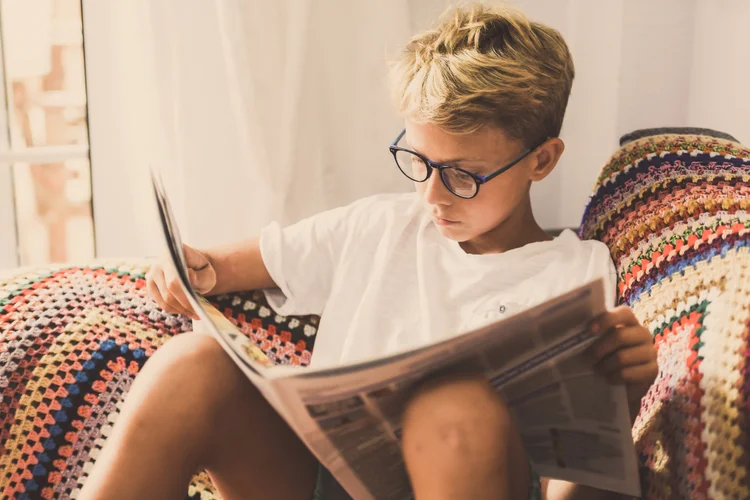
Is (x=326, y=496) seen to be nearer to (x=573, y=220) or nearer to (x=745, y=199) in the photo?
(x=745, y=199)

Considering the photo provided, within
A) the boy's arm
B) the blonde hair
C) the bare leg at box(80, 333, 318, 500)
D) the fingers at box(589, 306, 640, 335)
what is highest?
the blonde hair

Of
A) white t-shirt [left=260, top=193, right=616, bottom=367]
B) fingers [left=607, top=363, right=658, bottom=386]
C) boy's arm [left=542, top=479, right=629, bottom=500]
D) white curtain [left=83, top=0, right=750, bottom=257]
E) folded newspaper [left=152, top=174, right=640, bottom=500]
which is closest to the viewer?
folded newspaper [left=152, top=174, right=640, bottom=500]

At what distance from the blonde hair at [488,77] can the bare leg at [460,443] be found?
326mm

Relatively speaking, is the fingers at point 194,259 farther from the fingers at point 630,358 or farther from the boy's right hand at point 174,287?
the fingers at point 630,358

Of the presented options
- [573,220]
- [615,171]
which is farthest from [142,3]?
[573,220]

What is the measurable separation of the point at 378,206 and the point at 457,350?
45 cm

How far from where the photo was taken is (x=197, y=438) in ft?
2.57

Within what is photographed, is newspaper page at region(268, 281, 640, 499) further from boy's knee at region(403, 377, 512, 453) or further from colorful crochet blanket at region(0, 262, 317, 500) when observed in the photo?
colorful crochet blanket at region(0, 262, 317, 500)

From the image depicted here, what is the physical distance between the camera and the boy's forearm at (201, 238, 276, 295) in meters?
0.98

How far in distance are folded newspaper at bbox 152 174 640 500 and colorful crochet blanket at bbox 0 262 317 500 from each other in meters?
0.31

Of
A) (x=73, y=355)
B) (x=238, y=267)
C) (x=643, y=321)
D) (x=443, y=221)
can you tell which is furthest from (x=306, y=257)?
(x=643, y=321)

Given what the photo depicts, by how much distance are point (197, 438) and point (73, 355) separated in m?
0.27

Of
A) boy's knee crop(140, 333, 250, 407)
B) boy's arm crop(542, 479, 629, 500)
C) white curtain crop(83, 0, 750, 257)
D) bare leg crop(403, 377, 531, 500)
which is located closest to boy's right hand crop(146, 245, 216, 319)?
boy's knee crop(140, 333, 250, 407)

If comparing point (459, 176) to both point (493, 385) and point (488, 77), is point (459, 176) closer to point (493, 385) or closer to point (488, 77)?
point (488, 77)
